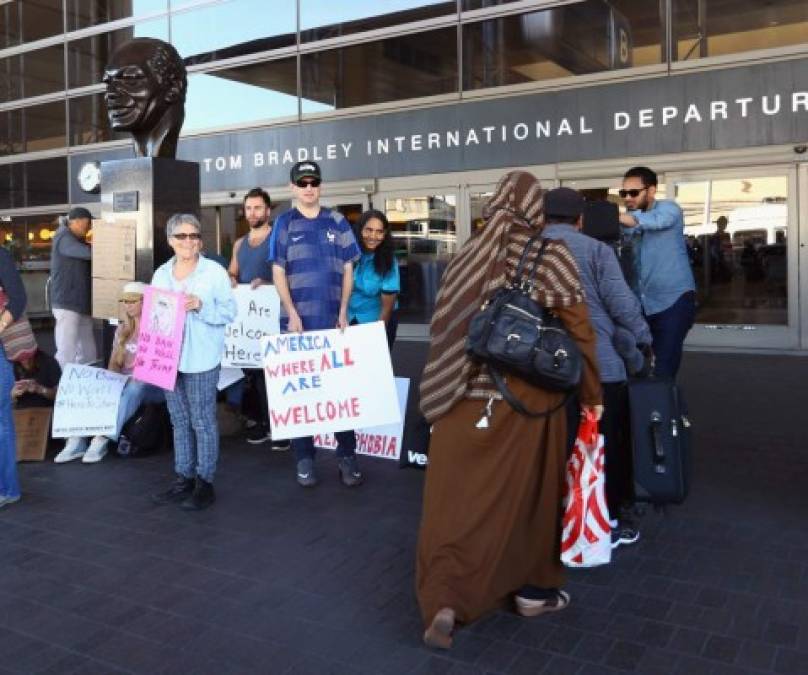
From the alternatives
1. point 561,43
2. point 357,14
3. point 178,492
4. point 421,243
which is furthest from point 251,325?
point 357,14

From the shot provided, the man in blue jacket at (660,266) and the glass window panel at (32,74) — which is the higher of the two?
the glass window panel at (32,74)

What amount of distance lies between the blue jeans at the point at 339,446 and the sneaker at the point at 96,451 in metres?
1.74

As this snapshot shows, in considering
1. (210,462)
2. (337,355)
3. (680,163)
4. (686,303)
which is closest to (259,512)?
(210,462)

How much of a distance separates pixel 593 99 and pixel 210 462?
894 centimetres

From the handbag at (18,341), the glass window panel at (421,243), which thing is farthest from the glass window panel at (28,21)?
the handbag at (18,341)

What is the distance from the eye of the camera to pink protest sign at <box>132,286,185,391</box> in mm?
4855

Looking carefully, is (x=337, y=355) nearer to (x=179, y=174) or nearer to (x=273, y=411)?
(x=273, y=411)

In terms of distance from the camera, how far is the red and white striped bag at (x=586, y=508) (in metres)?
3.30

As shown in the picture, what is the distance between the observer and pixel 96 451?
20.4ft

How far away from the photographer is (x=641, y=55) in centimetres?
1181

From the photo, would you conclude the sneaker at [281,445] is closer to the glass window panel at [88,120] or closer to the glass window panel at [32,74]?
the glass window panel at [88,120]

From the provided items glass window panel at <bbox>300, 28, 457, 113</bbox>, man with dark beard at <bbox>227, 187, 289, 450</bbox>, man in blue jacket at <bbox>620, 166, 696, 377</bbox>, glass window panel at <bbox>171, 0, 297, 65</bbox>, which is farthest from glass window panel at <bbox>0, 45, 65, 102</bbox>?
man in blue jacket at <bbox>620, 166, 696, 377</bbox>

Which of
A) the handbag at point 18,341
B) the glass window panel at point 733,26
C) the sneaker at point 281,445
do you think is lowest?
the sneaker at point 281,445

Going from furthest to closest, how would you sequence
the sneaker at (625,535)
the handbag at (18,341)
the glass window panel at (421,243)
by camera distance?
the glass window panel at (421,243) → the handbag at (18,341) → the sneaker at (625,535)
